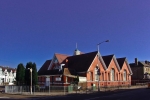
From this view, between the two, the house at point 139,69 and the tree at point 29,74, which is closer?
the tree at point 29,74

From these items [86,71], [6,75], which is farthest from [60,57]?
[6,75]

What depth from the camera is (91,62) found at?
54969 mm

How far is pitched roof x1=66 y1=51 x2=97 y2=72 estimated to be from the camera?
55281 mm

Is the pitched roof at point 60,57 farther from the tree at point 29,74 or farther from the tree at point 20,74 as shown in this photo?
the tree at point 29,74

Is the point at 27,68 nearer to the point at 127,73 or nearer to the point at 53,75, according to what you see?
the point at 53,75

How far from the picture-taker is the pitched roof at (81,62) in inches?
2176

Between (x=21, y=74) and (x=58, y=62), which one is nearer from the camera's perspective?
(x=21, y=74)

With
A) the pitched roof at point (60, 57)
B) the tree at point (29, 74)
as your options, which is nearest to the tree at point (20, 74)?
the tree at point (29, 74)

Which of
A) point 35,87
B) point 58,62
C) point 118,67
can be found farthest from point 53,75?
point 118,67

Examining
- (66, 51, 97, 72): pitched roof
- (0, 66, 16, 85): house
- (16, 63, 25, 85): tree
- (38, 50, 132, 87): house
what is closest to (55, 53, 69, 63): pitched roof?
(38, 50, 132, 87): house

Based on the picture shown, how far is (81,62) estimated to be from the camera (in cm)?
5812

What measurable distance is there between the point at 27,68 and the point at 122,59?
3706 cm

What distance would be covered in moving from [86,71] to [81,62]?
5267mm

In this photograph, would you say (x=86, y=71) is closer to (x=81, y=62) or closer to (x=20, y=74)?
(x=81, y=62)
